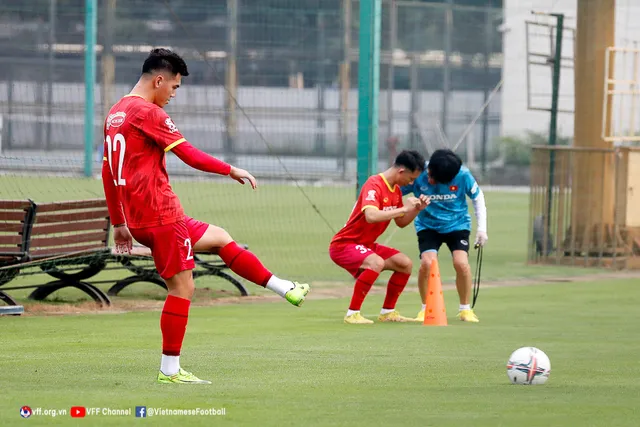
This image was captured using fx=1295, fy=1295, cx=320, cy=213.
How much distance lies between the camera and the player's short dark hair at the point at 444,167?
12.7m

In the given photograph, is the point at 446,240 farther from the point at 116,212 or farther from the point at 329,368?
the point at 116,212

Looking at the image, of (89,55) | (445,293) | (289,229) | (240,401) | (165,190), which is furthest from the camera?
(89,55)

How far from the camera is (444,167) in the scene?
1270 centimetres

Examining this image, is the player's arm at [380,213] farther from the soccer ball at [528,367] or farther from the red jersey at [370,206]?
the soccer ball at [528,367]

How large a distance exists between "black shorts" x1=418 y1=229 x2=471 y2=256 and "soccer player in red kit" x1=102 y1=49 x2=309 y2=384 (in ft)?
18.3

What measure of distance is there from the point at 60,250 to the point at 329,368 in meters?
5.40

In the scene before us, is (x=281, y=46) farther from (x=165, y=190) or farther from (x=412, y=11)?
(x=165, y=190)

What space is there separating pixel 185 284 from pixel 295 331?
3.78m

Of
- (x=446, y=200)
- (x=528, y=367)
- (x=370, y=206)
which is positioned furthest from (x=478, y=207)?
(x=528, y=367)

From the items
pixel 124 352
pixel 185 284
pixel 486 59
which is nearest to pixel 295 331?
pixel 124 352

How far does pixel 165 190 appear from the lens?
308 inches

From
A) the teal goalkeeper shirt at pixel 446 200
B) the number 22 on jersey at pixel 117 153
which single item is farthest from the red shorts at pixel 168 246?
the teal goalkeeper shirt at pixel 446 200

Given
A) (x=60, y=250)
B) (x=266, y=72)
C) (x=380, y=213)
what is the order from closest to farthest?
(x=380, y=213), (x=60, y=250), (x=266, y=72)

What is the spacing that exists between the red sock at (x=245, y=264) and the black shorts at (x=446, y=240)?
16.8 ft
